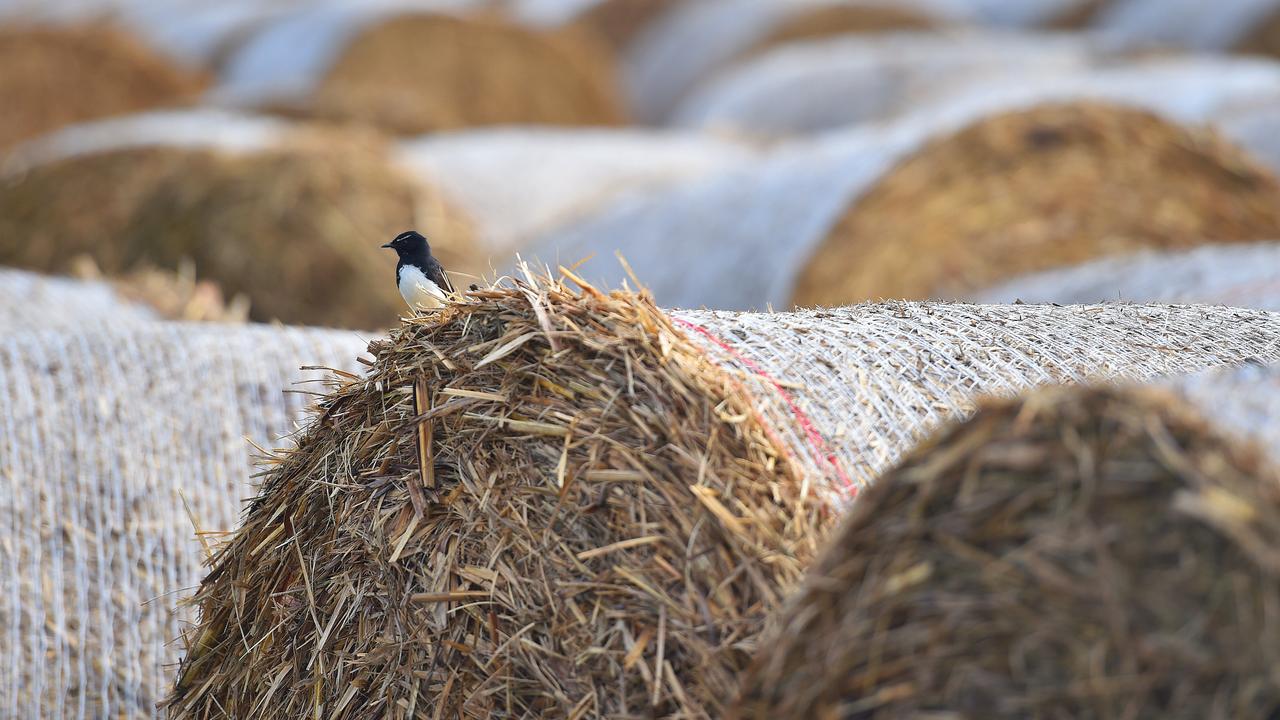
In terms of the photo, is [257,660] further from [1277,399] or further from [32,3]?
[32,3]

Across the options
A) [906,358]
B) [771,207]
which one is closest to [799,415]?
[906,358]

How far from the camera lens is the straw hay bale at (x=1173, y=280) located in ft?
10.5

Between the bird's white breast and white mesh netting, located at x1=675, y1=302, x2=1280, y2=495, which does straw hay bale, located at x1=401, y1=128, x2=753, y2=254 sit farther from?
white mesh netting, located at x1=675, y1=302, x2=1280, y2=495

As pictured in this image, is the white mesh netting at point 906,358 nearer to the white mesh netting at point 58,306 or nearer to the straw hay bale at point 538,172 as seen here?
the white mesh netting at point 58,306

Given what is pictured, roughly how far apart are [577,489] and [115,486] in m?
1.27

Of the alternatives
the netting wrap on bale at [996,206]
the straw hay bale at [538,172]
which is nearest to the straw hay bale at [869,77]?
the straw hay bale at [538,172]

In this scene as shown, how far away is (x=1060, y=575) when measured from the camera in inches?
53.3

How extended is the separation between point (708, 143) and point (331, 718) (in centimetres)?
663

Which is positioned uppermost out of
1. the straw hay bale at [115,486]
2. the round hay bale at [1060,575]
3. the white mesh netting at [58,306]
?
the white mesh netting at [58,306]

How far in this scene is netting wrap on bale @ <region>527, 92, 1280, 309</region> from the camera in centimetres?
470

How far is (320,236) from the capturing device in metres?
5.84

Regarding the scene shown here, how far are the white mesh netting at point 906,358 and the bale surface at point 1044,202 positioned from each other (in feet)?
7.60

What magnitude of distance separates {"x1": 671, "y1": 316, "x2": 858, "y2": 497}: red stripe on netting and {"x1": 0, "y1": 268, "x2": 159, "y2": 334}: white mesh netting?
2155 mm

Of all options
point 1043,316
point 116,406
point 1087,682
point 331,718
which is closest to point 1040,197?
point 1043,316
